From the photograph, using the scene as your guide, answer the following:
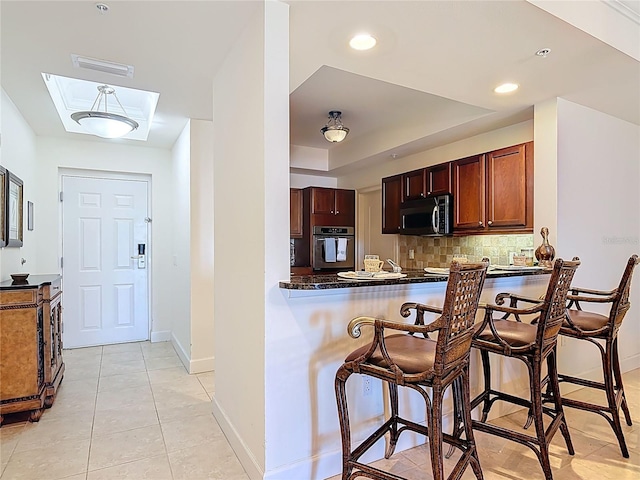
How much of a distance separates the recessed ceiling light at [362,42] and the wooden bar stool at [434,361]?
1.39 m

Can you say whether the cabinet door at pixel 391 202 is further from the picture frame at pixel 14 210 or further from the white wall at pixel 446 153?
the picture frame at pixel 14 210

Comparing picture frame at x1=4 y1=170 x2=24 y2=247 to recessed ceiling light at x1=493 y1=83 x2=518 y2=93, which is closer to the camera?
recessed ceiling light at x1=493 y1=83 x2=518 y2=93

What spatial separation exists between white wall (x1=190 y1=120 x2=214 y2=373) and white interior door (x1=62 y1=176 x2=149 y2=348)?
1513mm

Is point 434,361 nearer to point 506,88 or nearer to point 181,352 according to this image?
point 506,88

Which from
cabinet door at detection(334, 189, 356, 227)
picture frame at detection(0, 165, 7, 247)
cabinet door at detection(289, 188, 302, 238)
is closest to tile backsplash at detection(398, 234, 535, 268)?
cabinet door at detection(334, 189, 356, 227)

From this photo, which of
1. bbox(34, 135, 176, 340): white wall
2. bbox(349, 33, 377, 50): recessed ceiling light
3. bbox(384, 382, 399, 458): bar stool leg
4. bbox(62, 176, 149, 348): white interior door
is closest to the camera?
bbox(384, 382, 399, 458): bar stool leg

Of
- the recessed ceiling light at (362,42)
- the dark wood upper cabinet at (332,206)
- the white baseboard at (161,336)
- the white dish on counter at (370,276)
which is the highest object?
the recessed ceiling light at (362,42)

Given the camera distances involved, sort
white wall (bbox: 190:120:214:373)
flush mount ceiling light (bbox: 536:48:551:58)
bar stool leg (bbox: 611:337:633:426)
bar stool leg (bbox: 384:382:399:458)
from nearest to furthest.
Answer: bar stool leg (bbox: 384:382:399:458) < flush mount ceiling light (bbox: 536:48:551:58) < bar stool leg (bbox: 611:337:633:426) < white wall (bbox: 190:120:214:373)

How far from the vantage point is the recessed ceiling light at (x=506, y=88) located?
2.75m

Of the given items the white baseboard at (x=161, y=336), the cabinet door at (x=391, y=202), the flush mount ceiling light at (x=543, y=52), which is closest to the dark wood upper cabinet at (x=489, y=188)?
the cabinet door at (x=391, y=202)

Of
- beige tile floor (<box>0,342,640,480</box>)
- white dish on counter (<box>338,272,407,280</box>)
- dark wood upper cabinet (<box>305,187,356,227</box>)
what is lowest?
beige tile floor (<box>0,342,640,480</box>)

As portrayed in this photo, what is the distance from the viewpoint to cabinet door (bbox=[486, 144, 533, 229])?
314cm

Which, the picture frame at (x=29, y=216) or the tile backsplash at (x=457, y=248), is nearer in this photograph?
the tile backsplash at (x=457, y=248)

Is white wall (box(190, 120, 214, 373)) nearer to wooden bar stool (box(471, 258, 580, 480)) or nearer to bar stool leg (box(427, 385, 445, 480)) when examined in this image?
wooden bar stool (box(471, 258, 580, 480))
